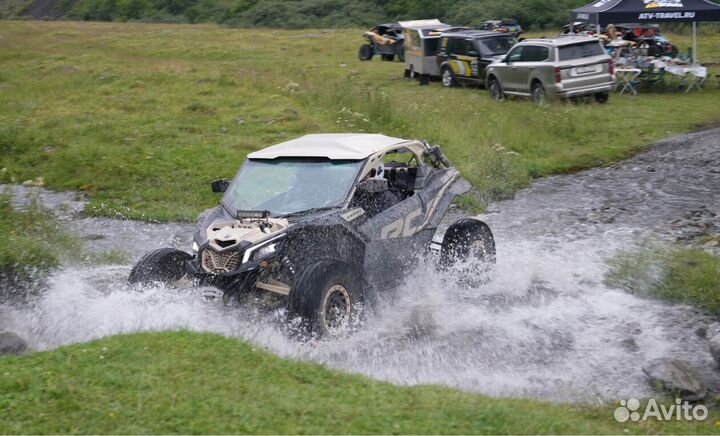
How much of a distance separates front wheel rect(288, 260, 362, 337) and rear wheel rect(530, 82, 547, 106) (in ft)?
45.1

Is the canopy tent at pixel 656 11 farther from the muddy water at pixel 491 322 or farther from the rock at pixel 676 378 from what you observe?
the rock at pixel 676 378

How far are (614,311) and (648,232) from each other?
349 cm

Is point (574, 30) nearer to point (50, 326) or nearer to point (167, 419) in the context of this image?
point (50, 326)

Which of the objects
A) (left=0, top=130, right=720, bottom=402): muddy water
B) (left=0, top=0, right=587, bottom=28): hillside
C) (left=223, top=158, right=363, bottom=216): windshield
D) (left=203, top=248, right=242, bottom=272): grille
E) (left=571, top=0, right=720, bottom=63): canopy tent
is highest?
(left=0, top=0, right=587, bottom=28): hillside

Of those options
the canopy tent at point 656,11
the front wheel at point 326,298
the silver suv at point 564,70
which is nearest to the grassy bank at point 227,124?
the silver suv at point 564,70

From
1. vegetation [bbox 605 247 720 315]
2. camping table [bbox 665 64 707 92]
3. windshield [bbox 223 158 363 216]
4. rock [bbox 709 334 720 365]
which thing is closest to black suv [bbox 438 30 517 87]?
camping table [bbox 665 64 707 92]

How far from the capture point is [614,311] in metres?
9.02

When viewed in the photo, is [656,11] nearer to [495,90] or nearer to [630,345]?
[495,90]

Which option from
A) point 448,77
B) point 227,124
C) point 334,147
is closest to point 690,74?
point 448,77

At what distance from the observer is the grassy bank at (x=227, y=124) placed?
15.2 metres

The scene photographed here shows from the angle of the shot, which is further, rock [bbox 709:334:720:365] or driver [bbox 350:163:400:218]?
driver [bbox 350:163:400:218]

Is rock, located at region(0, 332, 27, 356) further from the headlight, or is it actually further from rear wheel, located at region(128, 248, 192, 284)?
the headlight

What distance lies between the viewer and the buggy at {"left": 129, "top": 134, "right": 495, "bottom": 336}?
785 cm

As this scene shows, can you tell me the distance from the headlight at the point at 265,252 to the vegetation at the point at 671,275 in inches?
155
